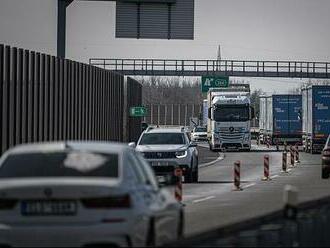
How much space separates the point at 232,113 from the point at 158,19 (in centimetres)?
2018

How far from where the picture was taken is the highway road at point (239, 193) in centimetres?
1866

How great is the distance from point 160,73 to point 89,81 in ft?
199

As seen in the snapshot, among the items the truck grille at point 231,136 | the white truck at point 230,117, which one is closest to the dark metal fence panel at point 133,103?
the white truck at point 230,117

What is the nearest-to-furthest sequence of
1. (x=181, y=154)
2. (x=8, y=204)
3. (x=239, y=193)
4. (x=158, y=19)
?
1. (x=8, y=204)
2. (x=239, y=193)
3. (x=181, y=154)
4. (x=158, y=19)

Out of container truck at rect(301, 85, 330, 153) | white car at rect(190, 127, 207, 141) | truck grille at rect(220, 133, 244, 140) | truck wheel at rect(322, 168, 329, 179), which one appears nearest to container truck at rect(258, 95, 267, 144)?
white car at rect(190, 127, 207, 141)

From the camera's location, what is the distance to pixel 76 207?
945cm

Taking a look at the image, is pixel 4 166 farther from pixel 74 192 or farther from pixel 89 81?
pixel 89 81

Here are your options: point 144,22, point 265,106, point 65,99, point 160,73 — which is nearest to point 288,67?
point 160,73

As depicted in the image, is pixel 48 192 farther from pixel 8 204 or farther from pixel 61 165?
pixel 61 165

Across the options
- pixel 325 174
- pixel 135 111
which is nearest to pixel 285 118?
pixel 135 111

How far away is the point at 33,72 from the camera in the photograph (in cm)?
2945

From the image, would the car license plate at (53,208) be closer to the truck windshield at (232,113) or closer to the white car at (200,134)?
the truck windshield at (232,113)

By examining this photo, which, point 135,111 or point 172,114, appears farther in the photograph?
point 172,114

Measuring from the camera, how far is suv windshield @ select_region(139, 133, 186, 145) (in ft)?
104
